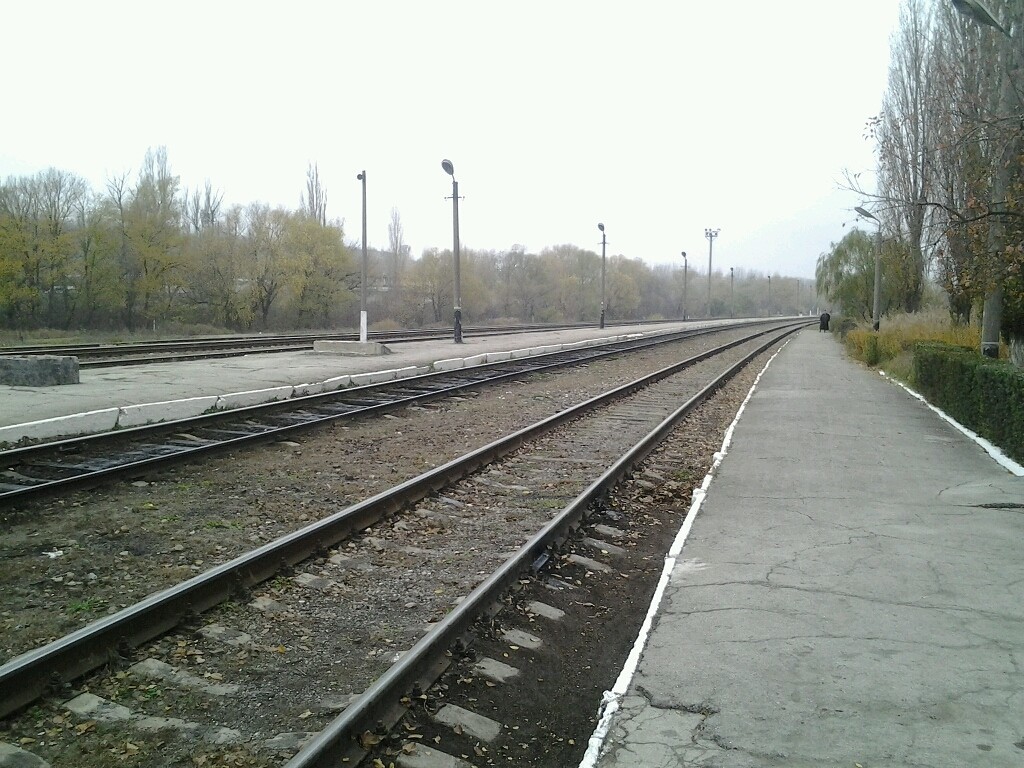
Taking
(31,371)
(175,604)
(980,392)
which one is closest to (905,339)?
(980,392)

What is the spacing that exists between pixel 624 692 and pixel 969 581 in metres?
3.15

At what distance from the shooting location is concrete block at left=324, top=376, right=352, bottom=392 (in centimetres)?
1642

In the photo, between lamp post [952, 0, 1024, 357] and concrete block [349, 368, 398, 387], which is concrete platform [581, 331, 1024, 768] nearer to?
lamp post [952, 0, 1024, 357]

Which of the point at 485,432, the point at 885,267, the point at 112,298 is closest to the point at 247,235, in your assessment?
the point at 112,298

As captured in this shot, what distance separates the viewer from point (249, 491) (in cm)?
805

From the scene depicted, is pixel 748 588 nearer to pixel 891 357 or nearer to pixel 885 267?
pixel 891 357

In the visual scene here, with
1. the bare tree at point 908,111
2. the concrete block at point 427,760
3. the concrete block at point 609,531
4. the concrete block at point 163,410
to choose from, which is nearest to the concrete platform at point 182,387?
the concrete block at point 163,410

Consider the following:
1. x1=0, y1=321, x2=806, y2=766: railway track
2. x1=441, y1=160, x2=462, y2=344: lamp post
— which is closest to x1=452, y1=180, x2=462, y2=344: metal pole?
x1=441, y1=160, x2=462, y2=344: lamp post

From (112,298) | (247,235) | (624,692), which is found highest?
(247,235)

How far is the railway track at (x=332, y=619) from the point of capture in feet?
12.1

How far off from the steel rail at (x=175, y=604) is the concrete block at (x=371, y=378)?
31.2 ft

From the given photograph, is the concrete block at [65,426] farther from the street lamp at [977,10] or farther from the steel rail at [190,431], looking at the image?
the street lamp at [977,10]

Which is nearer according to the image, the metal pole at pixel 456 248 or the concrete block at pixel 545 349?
the concrete block at pixel 545 349

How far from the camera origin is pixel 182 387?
15195 millimetres
